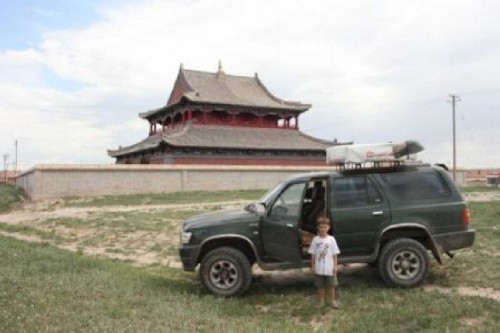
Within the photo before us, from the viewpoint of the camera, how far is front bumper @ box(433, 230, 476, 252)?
8352 mm

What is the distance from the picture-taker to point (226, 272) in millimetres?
8281

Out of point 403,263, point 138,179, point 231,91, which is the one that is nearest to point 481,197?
point 138,179

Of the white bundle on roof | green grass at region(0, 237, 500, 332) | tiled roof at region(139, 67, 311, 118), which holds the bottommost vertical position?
green grass at region(0, 237, 500, 332)

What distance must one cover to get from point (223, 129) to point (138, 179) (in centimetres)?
1181

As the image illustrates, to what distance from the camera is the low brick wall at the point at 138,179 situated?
29.5 metres

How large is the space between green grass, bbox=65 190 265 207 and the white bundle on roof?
19221mm

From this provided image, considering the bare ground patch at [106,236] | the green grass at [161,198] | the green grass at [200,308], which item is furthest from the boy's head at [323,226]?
the green grass at [161,198]

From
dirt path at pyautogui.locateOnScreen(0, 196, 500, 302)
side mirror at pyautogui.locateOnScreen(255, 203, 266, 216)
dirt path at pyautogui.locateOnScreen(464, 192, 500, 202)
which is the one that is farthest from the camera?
dirt path at pyautogui.locateOnScreen(464, 192, 500, 202)

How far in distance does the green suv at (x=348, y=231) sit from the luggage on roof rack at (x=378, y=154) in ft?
0.87

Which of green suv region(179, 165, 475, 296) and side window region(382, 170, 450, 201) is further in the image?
side window region(382, 170, 450, 201)

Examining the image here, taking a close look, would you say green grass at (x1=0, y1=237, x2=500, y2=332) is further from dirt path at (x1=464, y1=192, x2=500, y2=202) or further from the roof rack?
dirt path at (x1=464, y1=192, x2=500, y2=202)

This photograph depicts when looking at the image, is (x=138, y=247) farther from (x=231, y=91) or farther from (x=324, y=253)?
(x=231, y=91)

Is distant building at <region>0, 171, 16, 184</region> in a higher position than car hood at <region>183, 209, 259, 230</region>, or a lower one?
higher

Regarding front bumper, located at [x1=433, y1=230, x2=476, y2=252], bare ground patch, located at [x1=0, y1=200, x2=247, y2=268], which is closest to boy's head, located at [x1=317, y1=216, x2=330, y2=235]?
front bumper, located at [x1=433, y1=230, x2=476, y2=252]
